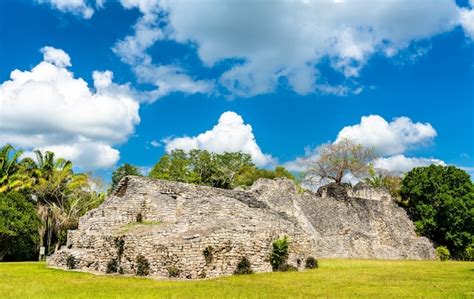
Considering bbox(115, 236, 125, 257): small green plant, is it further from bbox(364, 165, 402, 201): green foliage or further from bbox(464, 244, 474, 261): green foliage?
bbox(364, 165, 402, 201): green foliage

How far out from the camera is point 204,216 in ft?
72.6

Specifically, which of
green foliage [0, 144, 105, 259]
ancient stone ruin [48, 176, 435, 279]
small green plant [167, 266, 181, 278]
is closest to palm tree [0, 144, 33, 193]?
green foliage [0, 144, 105, 259]

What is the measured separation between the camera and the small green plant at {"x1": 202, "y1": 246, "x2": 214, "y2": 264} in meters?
17.7

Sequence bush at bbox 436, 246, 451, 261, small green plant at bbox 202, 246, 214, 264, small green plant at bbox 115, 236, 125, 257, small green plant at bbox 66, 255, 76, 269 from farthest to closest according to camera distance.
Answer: bush at bbox 436, 246, 451, 261 → small green plant at bbox 66, 255, 76, 269 → small green plant at bbox 115, 236, 125, 257 → small green plant at bbox 202, 246, 214, 264

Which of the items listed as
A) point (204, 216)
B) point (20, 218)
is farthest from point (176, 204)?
point (20, 218)

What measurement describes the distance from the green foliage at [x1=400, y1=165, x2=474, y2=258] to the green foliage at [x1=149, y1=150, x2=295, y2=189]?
64.1 feet

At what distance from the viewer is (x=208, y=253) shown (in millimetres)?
17734

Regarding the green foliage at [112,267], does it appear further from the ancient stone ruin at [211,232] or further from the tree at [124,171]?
the tree at [124,171]

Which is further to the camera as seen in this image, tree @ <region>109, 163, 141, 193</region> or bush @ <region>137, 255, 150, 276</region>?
tree @ <region>109, 163, 141, 193</region>

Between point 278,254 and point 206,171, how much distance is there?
3879cm

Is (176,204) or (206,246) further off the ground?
(176,204)

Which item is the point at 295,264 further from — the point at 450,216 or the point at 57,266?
the point at 450,216

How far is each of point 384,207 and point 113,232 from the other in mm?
27351

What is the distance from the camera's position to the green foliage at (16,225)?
106 ft
